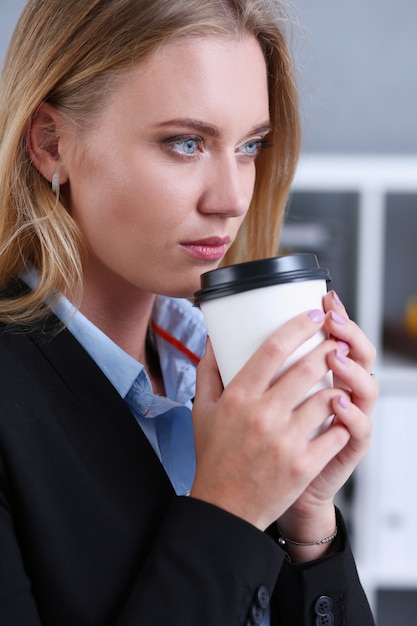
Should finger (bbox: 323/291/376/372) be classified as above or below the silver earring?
below

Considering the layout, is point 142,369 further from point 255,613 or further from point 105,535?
point 255,613

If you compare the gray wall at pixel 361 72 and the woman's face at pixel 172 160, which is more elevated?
the gray wall at pixel 361 72

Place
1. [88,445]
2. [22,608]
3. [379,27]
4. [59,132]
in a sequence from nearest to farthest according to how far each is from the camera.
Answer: [22,608] < [88,445] < [59,132] < [379,27]

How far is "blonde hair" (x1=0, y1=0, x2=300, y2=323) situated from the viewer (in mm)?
949

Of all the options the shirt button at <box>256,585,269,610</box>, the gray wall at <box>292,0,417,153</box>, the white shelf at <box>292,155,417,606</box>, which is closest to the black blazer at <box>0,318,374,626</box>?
the shirt button at <box>256,585,269,610</box>

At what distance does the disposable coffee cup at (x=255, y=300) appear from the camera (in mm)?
802

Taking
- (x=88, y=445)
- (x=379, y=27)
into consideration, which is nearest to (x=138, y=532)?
(x=88, y=445)

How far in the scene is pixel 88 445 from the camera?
91 centimetres

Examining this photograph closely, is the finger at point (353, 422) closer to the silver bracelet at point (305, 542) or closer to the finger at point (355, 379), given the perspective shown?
the finger at point (355, 379)

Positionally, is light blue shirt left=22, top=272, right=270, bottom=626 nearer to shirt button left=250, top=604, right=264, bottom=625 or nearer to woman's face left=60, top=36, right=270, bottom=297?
woman's face left=60, top=36, right=270, bottom=297

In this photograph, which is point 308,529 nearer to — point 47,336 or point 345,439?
point 345,439

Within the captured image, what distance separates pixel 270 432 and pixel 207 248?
0.28 meters

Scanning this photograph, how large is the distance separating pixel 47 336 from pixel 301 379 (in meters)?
0.33

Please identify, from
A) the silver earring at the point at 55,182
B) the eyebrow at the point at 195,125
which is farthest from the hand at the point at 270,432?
the silver earring at the point at 55,182
